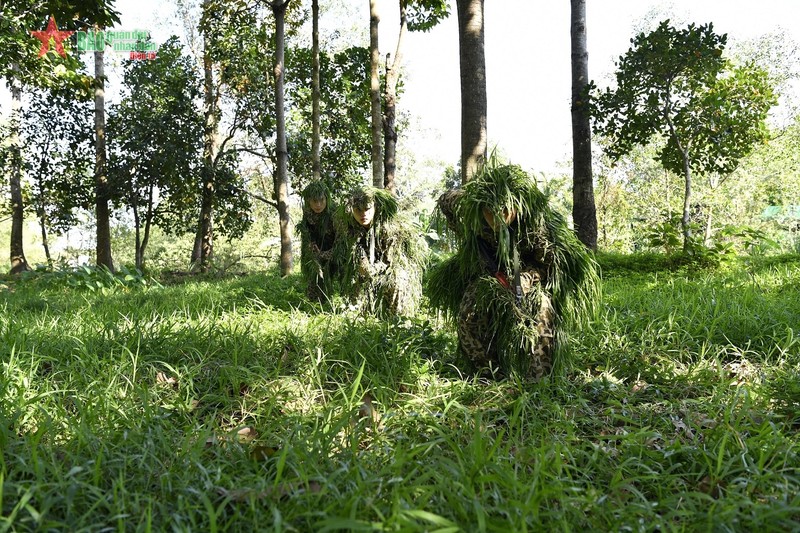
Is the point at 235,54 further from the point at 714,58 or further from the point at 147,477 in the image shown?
the point at 147,477

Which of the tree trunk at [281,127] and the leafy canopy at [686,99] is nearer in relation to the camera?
the leafy canopy at [686,99]

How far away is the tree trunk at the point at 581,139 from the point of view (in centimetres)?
764

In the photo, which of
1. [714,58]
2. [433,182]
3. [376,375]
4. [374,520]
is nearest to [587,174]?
[714,58]

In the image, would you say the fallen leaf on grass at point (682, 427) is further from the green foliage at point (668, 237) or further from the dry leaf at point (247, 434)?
the green foliage at point (668, 237)

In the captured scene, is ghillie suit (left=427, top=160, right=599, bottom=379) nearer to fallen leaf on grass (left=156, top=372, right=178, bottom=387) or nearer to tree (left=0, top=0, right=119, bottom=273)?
fallen leaf on grass (left=156, top=372, right=178, bottom=387)

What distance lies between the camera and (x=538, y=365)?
305cm

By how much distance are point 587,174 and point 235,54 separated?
8173 millimetres

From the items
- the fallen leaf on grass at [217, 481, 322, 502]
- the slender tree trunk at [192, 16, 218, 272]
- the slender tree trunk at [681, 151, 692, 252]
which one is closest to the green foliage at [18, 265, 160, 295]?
the slender tree trunk at [192, 16, 218, 272]

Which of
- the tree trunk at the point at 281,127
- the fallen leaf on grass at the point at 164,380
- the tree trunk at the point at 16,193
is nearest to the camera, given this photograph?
the fallen leaf on grass at the point at 164,380

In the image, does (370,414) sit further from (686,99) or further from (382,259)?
(686,99)

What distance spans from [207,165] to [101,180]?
2.24 metres

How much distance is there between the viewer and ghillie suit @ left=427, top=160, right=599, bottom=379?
2.99 m

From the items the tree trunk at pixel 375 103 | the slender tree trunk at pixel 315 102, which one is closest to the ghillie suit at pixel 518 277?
the tree trunk at pixel 375 103

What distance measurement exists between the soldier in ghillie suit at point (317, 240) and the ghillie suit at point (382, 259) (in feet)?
1.29
